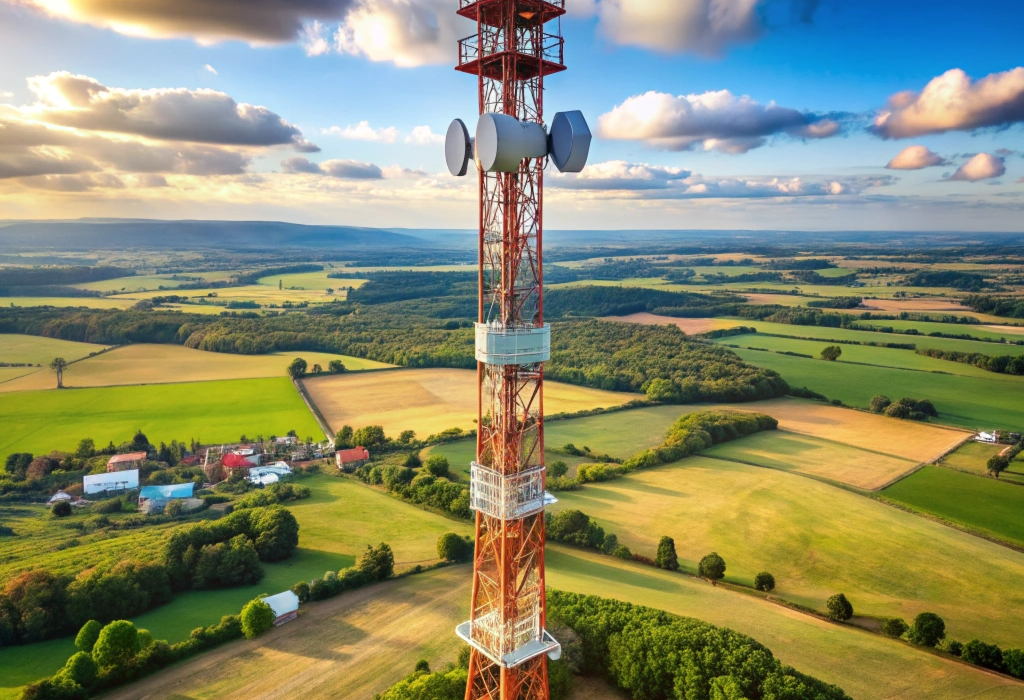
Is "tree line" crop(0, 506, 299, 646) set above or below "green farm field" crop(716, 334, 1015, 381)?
below

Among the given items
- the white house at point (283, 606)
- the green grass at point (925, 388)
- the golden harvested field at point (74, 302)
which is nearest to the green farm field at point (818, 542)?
the white house at point (283, 606)

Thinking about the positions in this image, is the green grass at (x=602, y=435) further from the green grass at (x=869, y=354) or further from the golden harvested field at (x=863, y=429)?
the green grass at (x=869, y=354)

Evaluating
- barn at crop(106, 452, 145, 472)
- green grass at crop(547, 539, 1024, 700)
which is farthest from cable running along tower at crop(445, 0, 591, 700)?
barn at crop(106, 452, 145, 472)

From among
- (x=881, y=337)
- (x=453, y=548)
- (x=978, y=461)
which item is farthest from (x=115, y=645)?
(x=881, y=337)

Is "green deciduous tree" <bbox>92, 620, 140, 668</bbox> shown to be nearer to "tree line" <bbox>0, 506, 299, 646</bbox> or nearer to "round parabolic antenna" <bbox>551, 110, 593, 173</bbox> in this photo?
"tree line" <bbox>0, 506, 299, 646</bbox>

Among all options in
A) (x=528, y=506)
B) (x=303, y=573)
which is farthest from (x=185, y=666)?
(x=528, y=506)

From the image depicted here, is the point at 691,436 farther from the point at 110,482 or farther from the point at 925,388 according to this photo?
the point at 110,482
